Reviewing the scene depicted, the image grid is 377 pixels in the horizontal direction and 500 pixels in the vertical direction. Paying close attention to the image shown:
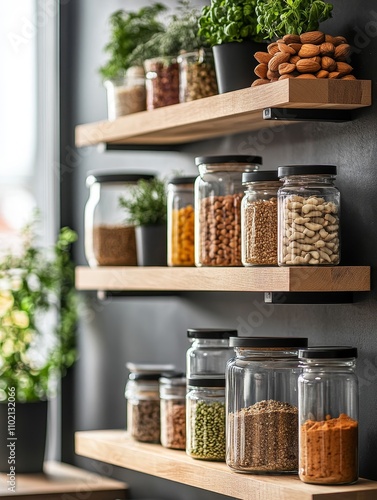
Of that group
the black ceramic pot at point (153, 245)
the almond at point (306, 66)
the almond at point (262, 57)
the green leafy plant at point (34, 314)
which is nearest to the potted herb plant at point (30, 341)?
the green leafy plant at point (34, 314)

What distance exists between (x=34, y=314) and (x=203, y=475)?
1.22 meters

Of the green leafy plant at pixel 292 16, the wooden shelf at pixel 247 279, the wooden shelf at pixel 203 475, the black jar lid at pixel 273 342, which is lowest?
the wooden shelf at pixel 203 475

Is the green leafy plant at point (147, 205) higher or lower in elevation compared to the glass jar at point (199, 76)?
lower

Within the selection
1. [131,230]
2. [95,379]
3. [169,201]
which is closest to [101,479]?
[95,379]

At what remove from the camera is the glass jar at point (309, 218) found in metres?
1.86

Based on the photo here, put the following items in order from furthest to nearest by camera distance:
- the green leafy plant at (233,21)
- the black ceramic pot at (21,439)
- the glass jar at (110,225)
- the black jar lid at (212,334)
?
the black ceramic pot at (21,439) → the glass jar at (110,225) → the black jar lid at (212,334) → the green leafy plant at (233,21)

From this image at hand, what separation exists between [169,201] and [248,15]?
1.56ft

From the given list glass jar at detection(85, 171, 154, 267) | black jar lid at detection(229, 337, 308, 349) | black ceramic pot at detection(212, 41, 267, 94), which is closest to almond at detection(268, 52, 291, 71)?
black ceramic pot at detection(212, 41, 267, 94)

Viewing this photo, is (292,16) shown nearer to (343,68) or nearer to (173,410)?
(343,68)

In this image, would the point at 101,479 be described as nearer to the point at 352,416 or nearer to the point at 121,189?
the point at 121,189

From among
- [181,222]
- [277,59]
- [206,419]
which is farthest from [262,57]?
[206,419]

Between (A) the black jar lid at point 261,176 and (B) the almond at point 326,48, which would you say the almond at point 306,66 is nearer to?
(B) the almond at point 326,48

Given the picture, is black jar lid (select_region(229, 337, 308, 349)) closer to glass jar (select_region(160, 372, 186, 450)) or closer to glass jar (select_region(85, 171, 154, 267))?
glass jar (select_region(160, 372, 186, 450))

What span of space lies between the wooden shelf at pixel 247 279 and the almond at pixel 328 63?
0.36 meters
